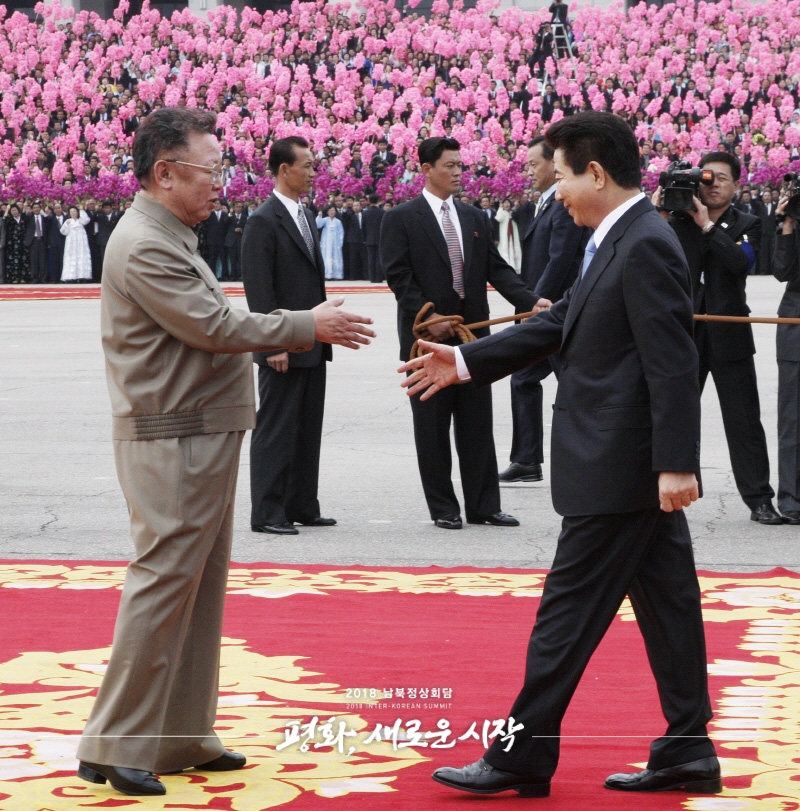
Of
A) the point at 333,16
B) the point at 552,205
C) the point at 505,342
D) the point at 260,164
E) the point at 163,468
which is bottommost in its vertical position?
the point at 163,468

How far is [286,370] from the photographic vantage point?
23.0 feet

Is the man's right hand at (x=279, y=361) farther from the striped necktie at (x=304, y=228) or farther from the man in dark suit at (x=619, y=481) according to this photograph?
the man in dark suit at (x=619, y=481)

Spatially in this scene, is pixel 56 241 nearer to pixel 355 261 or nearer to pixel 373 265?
pixel 355 261

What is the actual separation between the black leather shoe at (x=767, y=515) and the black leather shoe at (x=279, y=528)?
224 cm

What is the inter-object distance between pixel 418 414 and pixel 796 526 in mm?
1912

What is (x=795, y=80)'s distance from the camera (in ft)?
117

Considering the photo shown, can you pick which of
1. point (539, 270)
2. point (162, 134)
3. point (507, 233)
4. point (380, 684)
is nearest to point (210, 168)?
point (162, 134)

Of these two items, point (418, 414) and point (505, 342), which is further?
point (418, 414)

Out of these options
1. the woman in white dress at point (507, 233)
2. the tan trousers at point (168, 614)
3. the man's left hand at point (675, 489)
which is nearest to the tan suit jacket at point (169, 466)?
the tan trousers at point (168, 614)

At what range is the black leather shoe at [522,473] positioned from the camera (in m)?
8.52

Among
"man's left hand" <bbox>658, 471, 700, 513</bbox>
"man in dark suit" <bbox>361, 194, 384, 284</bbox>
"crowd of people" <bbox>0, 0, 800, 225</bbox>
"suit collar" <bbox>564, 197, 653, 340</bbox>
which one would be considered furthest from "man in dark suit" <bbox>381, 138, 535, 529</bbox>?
"crowd of people" <bbox>0, 0, 800, 225</bbox>

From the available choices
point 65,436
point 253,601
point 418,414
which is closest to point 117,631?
point 253,601

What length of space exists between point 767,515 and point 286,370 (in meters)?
2.43

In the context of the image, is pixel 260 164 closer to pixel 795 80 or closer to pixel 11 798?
pixel 795 80
